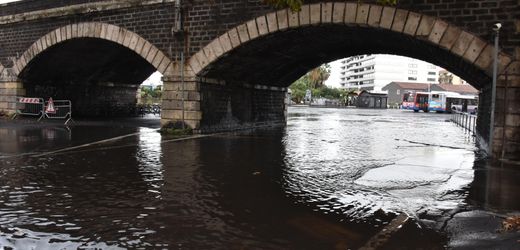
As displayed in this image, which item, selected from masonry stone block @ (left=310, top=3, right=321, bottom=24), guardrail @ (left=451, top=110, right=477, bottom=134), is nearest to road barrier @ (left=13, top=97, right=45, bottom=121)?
masonry stone block @ (left=310, top=3, right=321, bottom=24)

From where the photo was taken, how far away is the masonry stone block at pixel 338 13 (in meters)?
12.5

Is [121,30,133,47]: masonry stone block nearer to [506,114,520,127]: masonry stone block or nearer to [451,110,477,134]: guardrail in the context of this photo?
[506,114,520,127]: masonry stone block

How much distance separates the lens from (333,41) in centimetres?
1617

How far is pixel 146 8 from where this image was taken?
1653cm

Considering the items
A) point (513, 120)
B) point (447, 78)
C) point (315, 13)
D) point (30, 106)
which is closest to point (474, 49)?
point (513, 120)

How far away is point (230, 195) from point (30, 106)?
61.7 feet

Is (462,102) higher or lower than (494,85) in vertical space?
lower

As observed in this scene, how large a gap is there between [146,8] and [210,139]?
18.0 ft

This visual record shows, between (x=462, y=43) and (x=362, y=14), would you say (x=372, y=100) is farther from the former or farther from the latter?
(x=462, y=43)

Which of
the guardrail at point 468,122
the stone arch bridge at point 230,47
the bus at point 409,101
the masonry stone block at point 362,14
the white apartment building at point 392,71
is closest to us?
the stone arch bridge at point 230,47

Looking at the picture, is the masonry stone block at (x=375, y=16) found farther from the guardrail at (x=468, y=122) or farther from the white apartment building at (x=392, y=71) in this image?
the white apartment building at (x=392, y=71)

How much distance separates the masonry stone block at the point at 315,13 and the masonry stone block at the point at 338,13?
0.44 metres

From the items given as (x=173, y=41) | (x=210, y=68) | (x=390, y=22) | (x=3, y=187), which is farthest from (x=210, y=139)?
(x=3, y=187)

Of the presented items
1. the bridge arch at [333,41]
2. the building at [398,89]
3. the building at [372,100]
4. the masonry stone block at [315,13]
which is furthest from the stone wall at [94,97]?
the building at [398,89]
